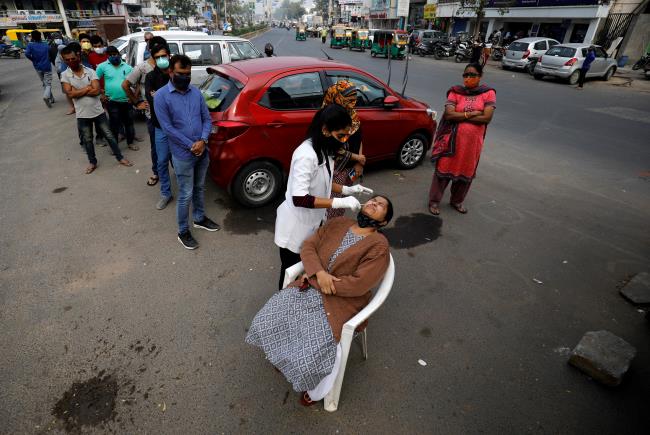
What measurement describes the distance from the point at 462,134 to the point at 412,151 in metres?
1.69

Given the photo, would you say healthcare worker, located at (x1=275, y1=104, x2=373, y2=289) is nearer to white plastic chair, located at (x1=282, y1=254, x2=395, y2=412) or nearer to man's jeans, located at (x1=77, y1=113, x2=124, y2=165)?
white plastic chair, located at (x1=282, y1=254, x2=395, y2=412)

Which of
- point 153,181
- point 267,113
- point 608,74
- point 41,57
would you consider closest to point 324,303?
point 267,113

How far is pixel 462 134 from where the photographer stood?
4301 millimetres

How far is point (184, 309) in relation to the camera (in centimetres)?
312

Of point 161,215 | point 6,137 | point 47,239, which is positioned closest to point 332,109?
point 161,215

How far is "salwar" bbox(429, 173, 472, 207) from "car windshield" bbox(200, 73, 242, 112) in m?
2.75

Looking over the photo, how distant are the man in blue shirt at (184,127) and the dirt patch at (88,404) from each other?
1681 mm

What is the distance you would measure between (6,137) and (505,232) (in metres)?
9.40

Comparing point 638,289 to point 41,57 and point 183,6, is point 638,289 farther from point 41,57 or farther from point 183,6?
point 183,6

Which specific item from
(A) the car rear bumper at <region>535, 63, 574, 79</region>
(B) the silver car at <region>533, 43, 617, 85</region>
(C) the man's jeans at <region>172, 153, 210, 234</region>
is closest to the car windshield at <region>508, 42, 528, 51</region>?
(B) the silver car at <region>533, 43, 617, 85</region>

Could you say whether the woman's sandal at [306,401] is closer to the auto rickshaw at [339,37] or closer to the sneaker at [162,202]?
the sneaker at [162,202]

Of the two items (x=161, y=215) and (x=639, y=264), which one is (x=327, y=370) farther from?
(x=639, y=264)

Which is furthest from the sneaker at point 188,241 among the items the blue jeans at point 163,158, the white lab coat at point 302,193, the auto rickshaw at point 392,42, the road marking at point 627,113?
the auto rickshaw at point 392,42

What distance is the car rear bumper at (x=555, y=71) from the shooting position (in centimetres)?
1481
